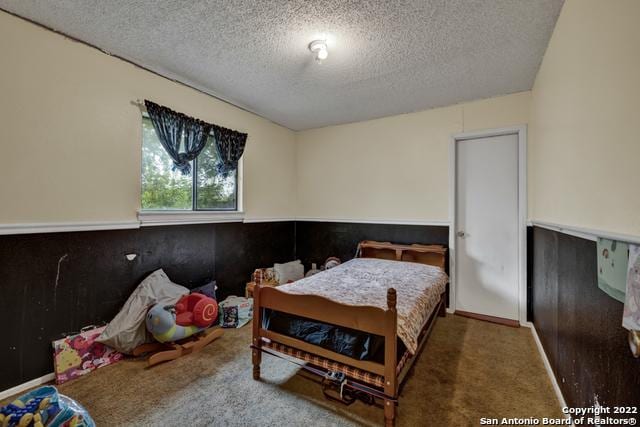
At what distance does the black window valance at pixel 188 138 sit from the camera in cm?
242

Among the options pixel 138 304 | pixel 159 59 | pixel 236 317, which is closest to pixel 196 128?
pixel 159 59

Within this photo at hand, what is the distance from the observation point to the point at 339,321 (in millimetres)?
A: 1584

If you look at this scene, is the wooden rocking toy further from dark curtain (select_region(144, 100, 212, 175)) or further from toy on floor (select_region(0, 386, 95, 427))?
dark curtain (select_region(144, 100, 212, 175))

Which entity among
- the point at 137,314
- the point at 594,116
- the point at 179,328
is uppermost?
the point at 594,116

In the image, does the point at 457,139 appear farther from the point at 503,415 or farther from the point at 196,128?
the point at 196,128

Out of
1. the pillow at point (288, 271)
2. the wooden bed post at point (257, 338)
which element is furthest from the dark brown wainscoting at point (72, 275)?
the wooden bed post at point (257, 338)

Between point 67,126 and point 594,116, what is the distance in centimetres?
315

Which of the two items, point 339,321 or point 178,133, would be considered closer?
point 339,321

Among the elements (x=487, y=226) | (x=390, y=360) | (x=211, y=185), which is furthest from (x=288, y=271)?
(x=487, y=226)

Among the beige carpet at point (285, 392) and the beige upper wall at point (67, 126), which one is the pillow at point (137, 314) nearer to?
the beige carpet at point (285, 392)

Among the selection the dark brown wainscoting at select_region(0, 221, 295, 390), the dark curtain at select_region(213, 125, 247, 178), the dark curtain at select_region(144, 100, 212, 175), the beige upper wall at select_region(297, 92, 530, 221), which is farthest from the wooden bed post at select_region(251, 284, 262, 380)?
the beige upper wall at select_region(297, 92, 530, 221)

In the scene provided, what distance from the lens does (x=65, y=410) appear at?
4.06 ft

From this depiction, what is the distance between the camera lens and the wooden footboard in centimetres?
141

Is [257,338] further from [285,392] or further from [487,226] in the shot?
[487,226]
